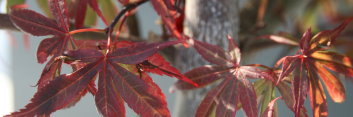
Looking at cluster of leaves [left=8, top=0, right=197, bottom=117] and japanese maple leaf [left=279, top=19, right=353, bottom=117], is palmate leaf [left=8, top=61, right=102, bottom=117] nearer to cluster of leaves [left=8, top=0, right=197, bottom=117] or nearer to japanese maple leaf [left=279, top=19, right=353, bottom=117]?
cluster of leaves [left=8, top=0, right=197, bottom=117]

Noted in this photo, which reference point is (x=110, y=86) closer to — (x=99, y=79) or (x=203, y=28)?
(x=99, y=79)

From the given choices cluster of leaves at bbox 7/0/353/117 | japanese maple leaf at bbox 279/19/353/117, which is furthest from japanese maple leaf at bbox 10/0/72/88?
japanese maple leaf at bbox 279/19/353/117

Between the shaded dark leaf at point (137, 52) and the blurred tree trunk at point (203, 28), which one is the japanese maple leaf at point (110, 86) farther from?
the blurred tree trunk at point (203, 28)

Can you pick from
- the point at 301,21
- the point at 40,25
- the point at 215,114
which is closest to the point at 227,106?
the point at 215,114

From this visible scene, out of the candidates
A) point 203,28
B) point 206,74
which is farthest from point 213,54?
point 203,28

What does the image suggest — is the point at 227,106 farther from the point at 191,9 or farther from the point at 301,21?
the point at 301,21
